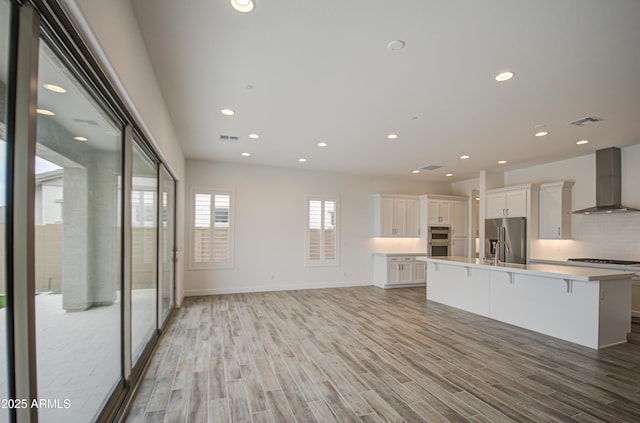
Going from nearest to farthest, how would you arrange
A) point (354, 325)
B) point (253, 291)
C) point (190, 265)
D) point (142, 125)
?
point (142, 125) → point (354, 325) → point (190, 265) → point (253, 291)

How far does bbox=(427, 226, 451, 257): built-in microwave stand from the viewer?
8.20 meters

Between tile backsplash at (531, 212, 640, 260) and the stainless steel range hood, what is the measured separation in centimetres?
34

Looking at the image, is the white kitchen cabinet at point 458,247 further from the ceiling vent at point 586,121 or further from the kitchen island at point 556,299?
the ceiling vent at point 586,121

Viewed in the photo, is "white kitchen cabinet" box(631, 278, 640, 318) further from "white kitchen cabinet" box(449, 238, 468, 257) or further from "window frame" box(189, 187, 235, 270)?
"window frame" box(189, 187, 235, 270)

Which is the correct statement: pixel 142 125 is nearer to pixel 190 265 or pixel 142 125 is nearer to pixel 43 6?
pixel 43 6

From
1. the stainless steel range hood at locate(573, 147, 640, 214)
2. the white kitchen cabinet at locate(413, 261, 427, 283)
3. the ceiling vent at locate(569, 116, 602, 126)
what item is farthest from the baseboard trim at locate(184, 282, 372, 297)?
the ceiling vent at locate(569, 116, 602, 126)

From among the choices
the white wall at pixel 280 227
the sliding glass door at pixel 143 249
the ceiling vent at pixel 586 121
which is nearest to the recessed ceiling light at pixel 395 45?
the sliding glass door at pixel 143 249

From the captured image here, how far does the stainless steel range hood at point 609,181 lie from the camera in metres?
5.32

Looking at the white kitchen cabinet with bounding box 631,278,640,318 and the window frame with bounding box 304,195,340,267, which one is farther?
the window frame with bounding box 304,195,340,267

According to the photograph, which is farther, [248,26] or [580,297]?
[580,297]

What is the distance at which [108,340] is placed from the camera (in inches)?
86.7

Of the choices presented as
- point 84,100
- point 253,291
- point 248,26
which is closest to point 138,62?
point 84,100

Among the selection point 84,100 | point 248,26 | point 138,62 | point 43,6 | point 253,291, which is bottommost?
point 253,291

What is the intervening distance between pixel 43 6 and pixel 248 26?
4.38 ft
